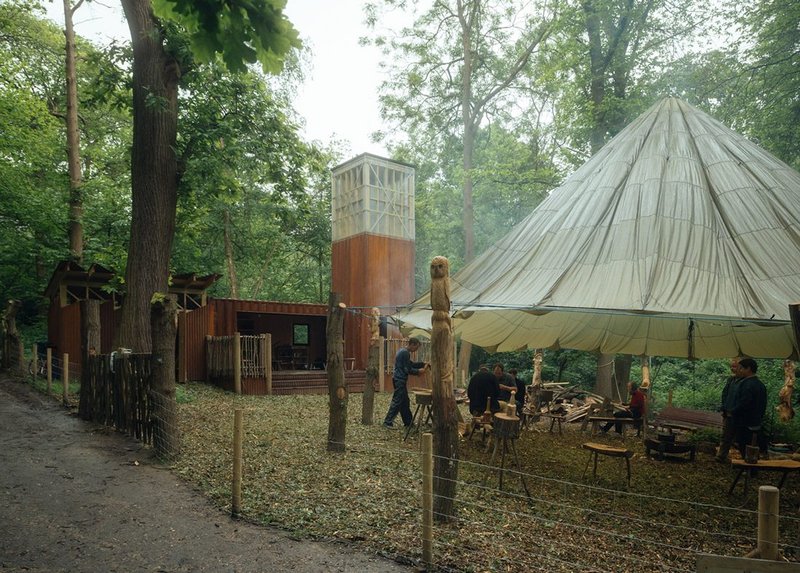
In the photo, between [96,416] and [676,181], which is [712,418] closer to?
[676,181]

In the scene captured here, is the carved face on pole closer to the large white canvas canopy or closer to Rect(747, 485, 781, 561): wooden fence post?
the large white canvas canopy

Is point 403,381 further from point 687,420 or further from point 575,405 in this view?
point 575,405

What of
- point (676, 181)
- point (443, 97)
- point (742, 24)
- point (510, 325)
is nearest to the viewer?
point (676, 181)

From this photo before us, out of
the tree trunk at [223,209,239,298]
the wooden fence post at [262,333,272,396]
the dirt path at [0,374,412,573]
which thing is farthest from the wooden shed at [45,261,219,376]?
the tree trunk at [223,209,239,298]

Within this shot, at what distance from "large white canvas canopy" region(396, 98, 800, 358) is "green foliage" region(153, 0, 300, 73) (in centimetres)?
385

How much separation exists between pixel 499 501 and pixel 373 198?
13547 mm

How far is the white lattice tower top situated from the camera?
17812 millimetres

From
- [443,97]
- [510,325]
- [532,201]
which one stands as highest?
[443,97]

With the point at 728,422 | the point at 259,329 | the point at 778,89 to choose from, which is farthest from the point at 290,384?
the point at 778,89

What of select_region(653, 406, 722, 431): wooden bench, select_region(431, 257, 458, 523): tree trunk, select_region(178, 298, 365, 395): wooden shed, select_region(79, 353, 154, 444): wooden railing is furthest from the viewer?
select_region(178, 298, 365, 395): wooden shed

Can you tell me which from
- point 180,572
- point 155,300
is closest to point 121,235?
point 155,300

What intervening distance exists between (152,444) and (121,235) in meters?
10.9

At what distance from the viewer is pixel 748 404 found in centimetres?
666

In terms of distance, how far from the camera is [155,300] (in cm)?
690
